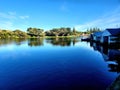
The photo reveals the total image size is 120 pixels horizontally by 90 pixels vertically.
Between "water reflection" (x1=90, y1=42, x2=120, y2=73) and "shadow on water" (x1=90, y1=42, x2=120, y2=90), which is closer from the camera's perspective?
"shadow on water" (x1=90, y1=42, x2=120, y2=90)

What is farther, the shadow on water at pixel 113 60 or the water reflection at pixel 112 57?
the water reflection at pixel 112 57

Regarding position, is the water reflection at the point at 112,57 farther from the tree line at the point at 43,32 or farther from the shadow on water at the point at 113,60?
the tree line at the point at 43,32

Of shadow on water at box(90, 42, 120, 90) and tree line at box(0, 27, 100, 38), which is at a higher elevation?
tree line at box(0, 27, 100, 38)

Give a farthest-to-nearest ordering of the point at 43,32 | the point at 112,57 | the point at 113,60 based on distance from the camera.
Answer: the point at 43,32, the point at 112,57, the point at 113,60

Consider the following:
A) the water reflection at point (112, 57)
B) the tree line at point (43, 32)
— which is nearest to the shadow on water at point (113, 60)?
the water reflection at point (112, 57)

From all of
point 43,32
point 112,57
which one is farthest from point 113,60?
point 43,32

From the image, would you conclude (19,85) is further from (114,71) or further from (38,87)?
(114,71)

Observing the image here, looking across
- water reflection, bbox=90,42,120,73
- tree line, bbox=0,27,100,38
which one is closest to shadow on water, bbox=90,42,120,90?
water reflection, bbox=90,42,120,73

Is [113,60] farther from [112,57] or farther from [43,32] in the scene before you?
[43,32]

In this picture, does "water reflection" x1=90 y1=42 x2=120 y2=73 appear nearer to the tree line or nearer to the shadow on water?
the shadow on water

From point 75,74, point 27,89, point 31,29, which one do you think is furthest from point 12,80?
point 31,29

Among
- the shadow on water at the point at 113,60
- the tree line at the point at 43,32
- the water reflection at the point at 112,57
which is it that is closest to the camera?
the shadow on water at the point at 113,60

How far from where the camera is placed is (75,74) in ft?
38.4

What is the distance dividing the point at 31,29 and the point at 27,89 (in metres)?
119
